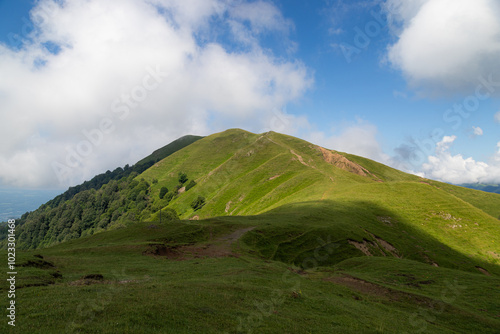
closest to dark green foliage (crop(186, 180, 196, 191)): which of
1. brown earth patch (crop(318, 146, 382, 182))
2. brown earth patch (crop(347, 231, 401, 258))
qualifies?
brown earth patch (crop(318, 146, 382, 182))

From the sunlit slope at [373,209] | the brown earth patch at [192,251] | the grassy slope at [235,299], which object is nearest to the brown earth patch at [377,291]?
the grassy slope at [235,299]

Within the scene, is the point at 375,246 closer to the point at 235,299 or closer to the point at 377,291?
the point at 377,291

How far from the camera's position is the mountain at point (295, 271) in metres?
14.7

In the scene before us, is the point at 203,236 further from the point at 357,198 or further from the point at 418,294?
the point at 357,198

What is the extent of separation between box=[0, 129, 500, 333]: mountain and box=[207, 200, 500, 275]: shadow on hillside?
12.7 inches

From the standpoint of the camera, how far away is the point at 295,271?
36.7 metres

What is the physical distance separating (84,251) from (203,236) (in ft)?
72.1

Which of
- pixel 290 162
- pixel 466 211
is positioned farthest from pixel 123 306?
pixel 290 162

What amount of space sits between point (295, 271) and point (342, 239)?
24.3m

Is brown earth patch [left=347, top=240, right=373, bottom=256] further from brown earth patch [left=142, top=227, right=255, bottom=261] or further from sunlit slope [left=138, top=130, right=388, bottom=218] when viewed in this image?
sunlit slope [left=138, top=130, right=388, bottom=218]

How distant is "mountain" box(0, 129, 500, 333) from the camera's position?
14734 mm

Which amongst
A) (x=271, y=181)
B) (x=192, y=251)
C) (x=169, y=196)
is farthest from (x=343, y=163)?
(x=169, y=196)

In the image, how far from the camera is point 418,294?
27.3 meters

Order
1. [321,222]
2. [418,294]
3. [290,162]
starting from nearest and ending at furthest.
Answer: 1. [418,294]
2. [321,222]
3. [290,162]
